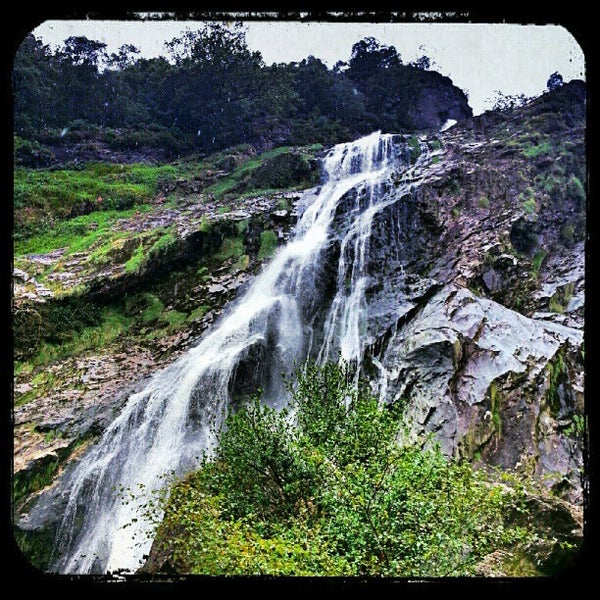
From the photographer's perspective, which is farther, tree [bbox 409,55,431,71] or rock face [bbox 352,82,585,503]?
tree [bbox 409,55,431,71]

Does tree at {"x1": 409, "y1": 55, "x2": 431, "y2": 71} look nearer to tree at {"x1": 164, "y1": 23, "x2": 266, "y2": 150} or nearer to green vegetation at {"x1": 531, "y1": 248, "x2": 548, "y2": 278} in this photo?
tree at {"x1": 164, "y1": 23, "x2": 266, "y2": 150}

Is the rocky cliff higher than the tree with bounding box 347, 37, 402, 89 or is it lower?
lower

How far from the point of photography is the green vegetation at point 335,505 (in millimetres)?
4422

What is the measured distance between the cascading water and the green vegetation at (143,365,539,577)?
278 centimetres

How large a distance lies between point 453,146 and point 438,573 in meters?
14.9

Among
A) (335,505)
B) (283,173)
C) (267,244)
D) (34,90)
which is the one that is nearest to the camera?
(335,505)

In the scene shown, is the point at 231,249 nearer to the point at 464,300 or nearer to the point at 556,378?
the point at 464,300

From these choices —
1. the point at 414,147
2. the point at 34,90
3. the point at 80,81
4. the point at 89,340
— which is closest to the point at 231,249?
the point at 89,340

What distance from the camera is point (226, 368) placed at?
1066cm

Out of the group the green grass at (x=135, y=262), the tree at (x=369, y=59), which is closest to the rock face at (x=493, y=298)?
the green grass at (x=135, y=262)

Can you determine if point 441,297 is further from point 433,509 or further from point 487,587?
point 487,587

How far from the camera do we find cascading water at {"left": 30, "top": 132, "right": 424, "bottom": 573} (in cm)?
907

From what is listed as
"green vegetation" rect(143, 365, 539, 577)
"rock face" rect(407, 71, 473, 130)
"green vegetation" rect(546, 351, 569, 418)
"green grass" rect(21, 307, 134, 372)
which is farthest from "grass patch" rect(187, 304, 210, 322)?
"rock face" rect(407, 71, 473, 130)

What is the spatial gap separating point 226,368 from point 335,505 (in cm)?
609
